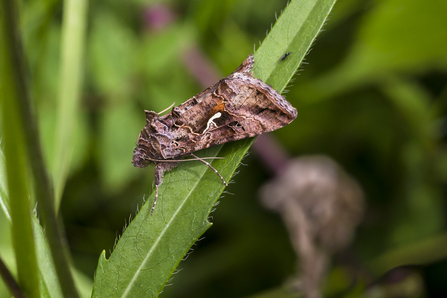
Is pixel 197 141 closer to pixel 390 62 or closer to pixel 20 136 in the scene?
pixel 20 136

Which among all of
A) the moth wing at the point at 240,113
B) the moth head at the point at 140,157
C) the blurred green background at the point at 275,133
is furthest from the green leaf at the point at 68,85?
the blurred green background at the point at 275,133

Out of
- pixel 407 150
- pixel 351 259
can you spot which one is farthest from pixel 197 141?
pixel 407 150

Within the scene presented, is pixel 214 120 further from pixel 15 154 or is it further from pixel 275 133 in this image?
pixel 275 133

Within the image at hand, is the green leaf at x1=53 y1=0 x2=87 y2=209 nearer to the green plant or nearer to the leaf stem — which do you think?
the green plant

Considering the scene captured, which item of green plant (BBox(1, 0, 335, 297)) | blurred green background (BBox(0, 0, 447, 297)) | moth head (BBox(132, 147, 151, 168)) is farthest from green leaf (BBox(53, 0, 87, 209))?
blurred green background (BBox(0, 0, 447, 297))

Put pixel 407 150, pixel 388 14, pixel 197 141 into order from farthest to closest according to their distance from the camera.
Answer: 1. pixel 407 150
2. pixel 388 14
3. pixel 197 141

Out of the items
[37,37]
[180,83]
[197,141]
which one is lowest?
[197,141]

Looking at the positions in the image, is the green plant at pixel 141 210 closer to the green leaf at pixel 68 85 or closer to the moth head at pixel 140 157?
the green leaf at pixel 68 85

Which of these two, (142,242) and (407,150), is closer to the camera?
(142,242)
